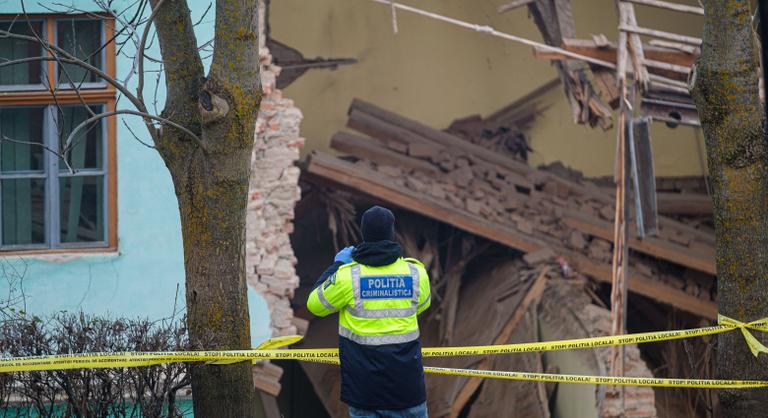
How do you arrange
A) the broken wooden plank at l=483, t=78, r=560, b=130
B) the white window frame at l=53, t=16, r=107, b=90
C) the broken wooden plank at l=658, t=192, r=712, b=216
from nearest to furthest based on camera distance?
the white window frame at l=53, t=16, r=107, b=90
the broken wooden plank at l=658, t=192, r=712, b=216
the broken wooden plank at l=483, t=78, r=560, b=130

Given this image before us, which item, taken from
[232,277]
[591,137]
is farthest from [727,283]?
[591,137]

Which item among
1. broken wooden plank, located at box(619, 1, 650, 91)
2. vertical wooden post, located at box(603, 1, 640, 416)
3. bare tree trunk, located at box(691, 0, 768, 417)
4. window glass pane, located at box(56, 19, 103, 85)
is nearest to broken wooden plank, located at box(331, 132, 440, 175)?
vertical wooden post, located at box(603, 1, 640, 416)

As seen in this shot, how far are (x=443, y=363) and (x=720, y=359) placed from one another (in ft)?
18.1

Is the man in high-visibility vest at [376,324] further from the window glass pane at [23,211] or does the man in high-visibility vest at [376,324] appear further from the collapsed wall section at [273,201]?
the window glass pane at [23,211]

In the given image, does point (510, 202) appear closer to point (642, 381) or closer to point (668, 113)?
point (668, 113)

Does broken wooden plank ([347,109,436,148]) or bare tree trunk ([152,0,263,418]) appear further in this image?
broken wooden plank ([347,109,436,148])

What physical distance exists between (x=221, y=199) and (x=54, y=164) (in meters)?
4.11

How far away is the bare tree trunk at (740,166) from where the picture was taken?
19.3 ft

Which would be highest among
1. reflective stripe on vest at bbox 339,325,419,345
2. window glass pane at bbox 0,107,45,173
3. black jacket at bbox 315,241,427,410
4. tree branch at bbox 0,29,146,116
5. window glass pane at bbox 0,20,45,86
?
window glass pane at bbox 0,20,45,86

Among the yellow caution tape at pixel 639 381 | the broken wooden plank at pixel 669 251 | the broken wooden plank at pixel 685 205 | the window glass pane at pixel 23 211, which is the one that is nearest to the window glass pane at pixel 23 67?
the window glass pane at pixel 23 211

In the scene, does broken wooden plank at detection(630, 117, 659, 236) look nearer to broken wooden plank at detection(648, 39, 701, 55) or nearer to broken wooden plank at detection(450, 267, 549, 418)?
broken wooden plank at detection(648, 39, 701, 55)

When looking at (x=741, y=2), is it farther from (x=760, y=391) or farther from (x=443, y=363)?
(x=443, y=363)

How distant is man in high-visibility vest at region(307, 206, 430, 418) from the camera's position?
5305mm

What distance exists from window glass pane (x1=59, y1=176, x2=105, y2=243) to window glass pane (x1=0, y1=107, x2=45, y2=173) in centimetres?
40
